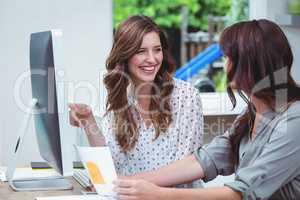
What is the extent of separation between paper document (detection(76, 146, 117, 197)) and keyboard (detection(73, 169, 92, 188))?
0.28 metres

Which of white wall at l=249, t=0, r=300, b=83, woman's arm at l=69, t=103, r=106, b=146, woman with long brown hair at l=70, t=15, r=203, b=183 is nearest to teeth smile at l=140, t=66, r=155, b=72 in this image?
woman with long brown hair at l=70, t=15, r=203, b=183

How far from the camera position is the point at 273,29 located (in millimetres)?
1594

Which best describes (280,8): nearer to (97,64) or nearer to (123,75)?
(97,64)

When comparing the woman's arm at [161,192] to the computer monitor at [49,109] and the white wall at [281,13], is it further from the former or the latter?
the white wall at [281,13]

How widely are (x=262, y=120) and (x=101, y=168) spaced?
447mm

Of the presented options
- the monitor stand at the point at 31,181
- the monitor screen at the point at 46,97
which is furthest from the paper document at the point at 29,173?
the monitor screen at the point at 46,97

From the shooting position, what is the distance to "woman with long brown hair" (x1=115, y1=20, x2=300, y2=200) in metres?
1.56

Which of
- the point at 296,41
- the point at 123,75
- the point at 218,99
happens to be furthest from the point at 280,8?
the point at 123,75

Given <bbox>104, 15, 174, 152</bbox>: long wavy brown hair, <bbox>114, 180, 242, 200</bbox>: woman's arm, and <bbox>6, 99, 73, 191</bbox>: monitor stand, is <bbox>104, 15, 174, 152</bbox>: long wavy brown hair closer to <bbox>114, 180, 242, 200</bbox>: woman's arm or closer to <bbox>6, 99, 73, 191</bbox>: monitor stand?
<bbox>6, 99, 73, 191</bbox>: monitor stand

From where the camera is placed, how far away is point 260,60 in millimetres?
1563

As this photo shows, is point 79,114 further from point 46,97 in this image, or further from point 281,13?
point 281,13

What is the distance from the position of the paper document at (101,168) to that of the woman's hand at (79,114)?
1.24 ft

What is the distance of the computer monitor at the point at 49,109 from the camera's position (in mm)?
1767

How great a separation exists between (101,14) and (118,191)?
156cm
